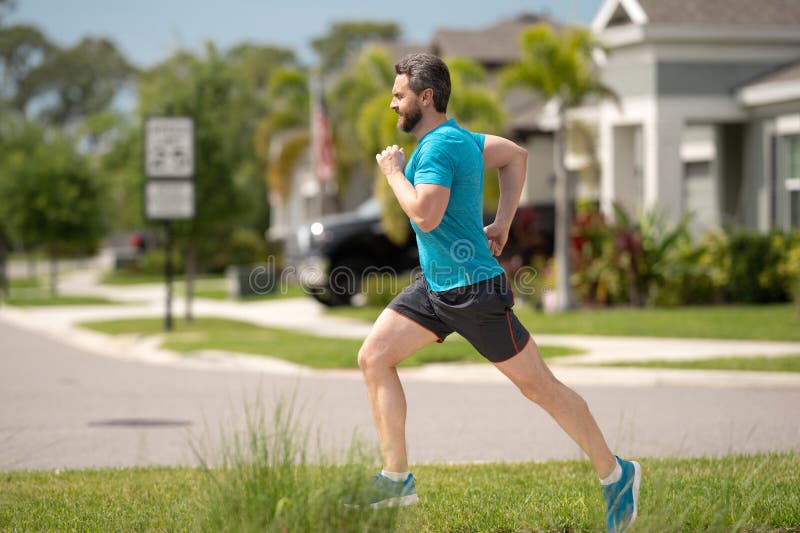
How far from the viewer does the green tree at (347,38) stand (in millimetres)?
91500

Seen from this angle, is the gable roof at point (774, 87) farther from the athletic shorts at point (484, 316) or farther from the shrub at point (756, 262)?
the athletic shorts at point (484, 316)

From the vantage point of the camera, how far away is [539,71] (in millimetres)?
20016

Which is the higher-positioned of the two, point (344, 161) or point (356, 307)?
point (344, 161)

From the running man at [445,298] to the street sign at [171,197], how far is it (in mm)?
13407

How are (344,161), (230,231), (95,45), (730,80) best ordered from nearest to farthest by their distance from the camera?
(730,80) < (344,161) < (230,231) < (95,45)

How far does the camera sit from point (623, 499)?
503 cm

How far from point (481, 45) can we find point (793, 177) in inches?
793

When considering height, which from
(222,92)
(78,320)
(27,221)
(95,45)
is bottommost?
(78,320)

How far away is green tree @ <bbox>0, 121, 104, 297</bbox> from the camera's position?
97.1 ft

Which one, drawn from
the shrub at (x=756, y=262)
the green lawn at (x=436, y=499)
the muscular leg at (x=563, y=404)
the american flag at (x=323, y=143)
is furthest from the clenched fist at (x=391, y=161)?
the american flag at (x=323, y=143)

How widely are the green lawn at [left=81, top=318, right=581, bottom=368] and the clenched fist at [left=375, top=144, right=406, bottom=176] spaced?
8231 mm

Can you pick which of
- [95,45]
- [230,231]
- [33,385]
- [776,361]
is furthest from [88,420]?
[95,45]

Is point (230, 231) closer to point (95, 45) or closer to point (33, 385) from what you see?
point (33, 385)

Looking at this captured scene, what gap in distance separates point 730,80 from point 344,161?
1846 centimetres
